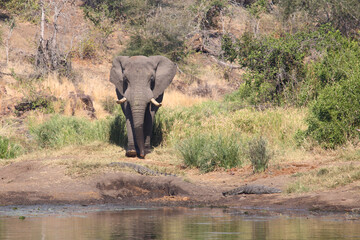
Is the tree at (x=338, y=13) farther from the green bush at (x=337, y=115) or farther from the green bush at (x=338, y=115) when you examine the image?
the green bush at (x=338, y=115)

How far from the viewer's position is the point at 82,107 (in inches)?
753

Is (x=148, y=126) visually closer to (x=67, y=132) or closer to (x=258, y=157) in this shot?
(x=67, y=132)

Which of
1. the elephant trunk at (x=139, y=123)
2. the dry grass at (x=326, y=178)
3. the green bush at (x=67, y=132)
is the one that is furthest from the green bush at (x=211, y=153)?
the green bush at (x=67, y=132)

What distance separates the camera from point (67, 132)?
15.0 m

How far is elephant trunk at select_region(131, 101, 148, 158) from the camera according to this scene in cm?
1357

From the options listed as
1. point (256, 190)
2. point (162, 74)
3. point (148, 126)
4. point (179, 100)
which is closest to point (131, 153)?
point (148, 126)

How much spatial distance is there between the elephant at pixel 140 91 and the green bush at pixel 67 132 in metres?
1.18

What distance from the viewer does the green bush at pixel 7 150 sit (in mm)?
13680

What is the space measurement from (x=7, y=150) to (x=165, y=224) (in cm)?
789

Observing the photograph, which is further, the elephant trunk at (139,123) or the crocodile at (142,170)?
the elephant trunk at (139,123)

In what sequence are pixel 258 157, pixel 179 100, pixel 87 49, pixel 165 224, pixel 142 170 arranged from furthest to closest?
pixel 87 49
pixel 179 100
pixel 258 157
pixel 142 170
pixel 165 224

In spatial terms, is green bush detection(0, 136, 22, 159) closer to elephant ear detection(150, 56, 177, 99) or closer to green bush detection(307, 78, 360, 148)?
elephant ear detection(150, 56, 177, 99)

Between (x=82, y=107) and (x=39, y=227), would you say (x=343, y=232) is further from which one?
(x=82, y=107)

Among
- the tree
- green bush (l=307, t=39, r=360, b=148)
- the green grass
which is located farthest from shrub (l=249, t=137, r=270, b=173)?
the tree
